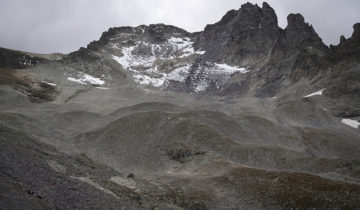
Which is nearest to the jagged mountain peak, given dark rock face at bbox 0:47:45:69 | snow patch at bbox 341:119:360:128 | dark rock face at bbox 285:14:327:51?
dark rock face at bbox 285:14:327:51

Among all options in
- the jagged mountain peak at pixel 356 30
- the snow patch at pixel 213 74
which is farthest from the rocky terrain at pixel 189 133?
the snow patch at pixel 213 74

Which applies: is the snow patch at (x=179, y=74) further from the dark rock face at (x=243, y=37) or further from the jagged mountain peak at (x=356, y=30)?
the jagged mountain peak at (x=356, y=30)

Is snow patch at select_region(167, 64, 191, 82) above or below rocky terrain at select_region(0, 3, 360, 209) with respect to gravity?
above

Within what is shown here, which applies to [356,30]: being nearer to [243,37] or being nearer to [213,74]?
[243,37]

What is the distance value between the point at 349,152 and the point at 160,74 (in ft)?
379

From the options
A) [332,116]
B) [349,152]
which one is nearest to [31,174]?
[349,152]

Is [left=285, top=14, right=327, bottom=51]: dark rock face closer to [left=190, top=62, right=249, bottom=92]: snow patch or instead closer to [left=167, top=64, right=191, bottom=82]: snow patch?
Result: [left=190, top=62, right=249, bottom=92]: snow patch

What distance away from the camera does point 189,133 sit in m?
50.4

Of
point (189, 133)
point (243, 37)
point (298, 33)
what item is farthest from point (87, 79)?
point (298, 33)

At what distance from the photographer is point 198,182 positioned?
34.2 meters

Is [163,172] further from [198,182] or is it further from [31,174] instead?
[31,174]

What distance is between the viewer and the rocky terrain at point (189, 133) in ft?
79.2

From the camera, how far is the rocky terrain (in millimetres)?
24125

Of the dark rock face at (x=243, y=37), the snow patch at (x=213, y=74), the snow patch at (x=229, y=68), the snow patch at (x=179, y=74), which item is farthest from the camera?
the dark rock face at (x=243, y=37)
